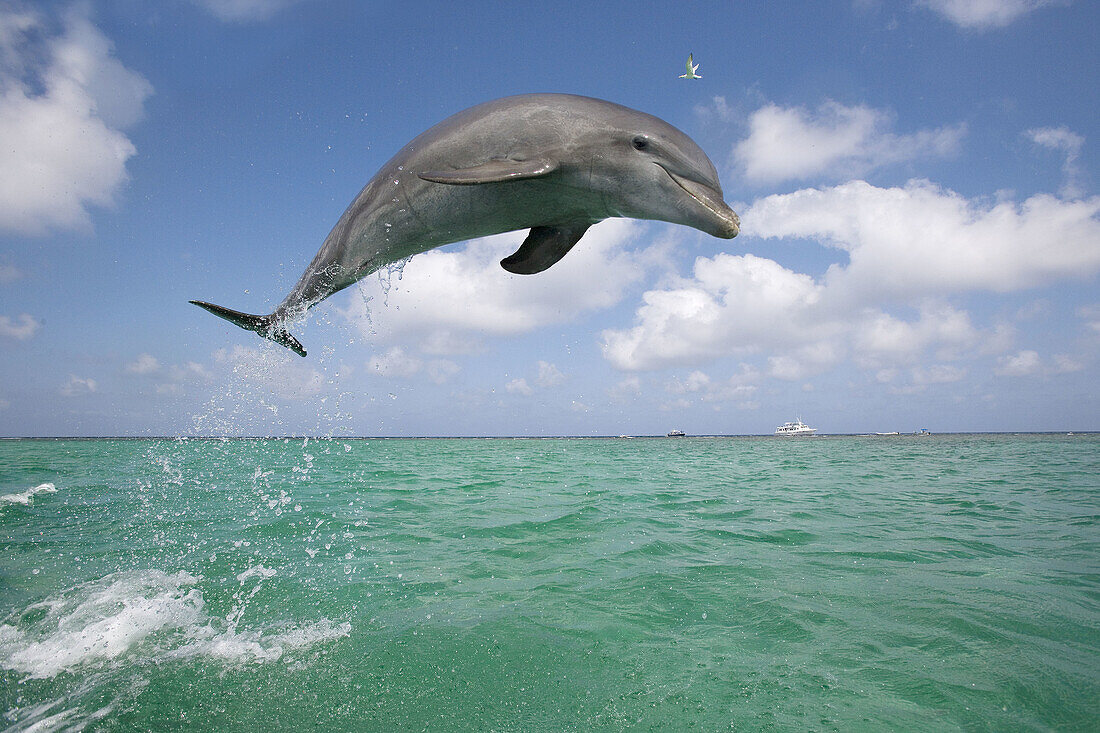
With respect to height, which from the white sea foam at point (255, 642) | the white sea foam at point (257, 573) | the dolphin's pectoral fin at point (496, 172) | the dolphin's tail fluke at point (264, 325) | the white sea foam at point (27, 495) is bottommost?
the white sea foam at point (255, 642)

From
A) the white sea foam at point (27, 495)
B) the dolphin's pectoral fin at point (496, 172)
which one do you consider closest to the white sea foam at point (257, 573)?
the dolphin's pectoral fin at point (496, 172)

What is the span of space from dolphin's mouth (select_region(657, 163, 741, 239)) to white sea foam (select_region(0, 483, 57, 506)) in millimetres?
14355

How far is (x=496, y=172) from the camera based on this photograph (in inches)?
123

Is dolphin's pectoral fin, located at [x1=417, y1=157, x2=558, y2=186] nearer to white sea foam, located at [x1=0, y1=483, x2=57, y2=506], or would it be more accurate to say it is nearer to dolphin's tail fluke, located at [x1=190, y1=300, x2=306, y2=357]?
dolphin's tail fluke, located at [x1=190, y1=300, x2=306, y2=357]

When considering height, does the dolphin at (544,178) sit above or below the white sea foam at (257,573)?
above

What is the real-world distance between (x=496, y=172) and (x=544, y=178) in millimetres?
304

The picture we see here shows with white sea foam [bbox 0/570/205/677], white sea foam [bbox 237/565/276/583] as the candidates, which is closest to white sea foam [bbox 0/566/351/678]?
white sea foam [bbox 0/570/205/677]

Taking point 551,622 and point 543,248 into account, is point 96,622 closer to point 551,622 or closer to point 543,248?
point 551,622

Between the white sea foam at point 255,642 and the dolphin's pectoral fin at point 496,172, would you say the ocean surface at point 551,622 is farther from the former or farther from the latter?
the dolphin's pectoral fin at point 496,172

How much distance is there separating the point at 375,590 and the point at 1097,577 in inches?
293

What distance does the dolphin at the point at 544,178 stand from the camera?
323 cm

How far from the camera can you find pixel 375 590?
Result: 19.7 feet

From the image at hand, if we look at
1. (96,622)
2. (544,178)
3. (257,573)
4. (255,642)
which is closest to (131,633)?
(96,622)

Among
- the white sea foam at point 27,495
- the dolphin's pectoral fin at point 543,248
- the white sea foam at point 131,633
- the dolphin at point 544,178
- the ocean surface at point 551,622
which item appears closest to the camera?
the dolphin at point 544,178
